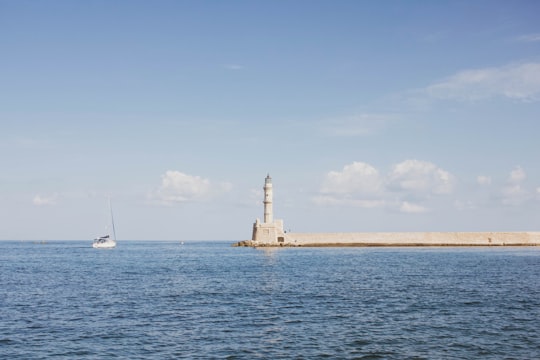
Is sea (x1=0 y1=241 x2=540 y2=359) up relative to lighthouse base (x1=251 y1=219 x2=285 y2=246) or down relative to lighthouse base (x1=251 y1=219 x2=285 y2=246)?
down

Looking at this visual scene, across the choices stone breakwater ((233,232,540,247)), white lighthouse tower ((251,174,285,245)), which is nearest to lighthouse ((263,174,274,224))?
white lighthouse tower ((251,174,285,245))

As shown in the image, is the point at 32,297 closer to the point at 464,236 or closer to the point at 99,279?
the point at 99,279

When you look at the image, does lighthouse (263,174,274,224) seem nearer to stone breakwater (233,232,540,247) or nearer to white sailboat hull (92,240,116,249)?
stone breakwater (233,232,540,247)

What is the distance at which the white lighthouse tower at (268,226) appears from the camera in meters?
106

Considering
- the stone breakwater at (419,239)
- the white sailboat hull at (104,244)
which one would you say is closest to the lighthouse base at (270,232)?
the stone breakwater at (419,239)

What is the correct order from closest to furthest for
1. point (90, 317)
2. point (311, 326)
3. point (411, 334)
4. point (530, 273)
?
point (411, 334)
point (311, 326)
point (90, 317)
point (530, 273)

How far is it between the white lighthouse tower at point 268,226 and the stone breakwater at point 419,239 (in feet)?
14.7

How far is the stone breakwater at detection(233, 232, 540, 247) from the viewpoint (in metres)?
114

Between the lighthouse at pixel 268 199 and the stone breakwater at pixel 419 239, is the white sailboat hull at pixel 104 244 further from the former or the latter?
the lighthouse at pixel 268 199

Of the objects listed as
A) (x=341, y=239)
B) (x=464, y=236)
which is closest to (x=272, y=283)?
(x=341, y=239)

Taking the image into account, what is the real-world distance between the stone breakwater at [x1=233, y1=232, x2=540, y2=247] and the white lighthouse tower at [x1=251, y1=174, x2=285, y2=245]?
14.7 ft

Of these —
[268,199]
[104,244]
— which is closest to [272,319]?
[268,199]

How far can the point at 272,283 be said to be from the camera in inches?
1626

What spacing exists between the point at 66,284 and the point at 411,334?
2910 cm
